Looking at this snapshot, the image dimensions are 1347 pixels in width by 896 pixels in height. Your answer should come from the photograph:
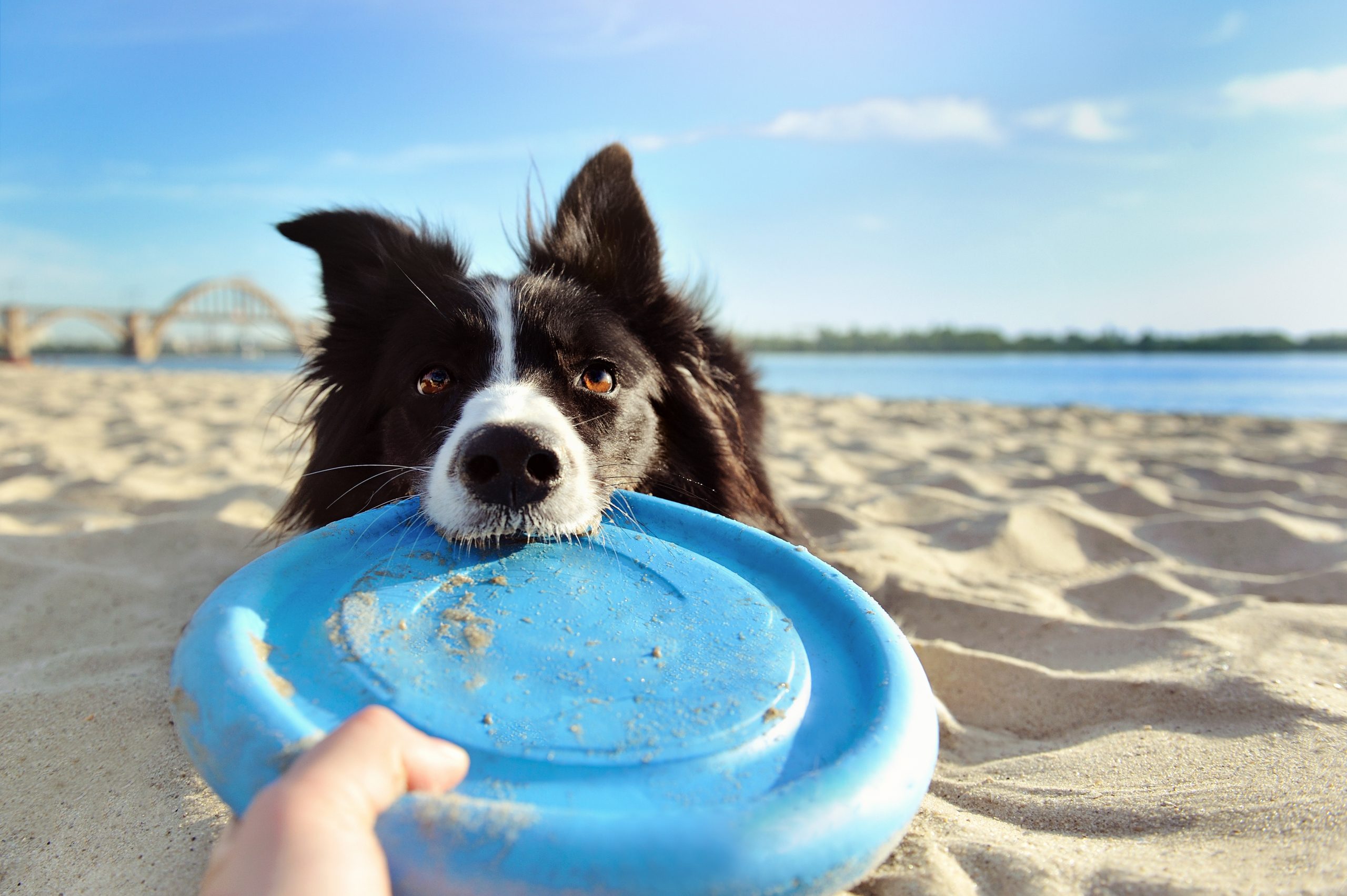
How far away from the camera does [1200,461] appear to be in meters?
6.93

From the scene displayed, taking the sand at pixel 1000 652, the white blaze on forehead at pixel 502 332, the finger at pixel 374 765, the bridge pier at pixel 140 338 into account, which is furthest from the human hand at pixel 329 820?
the bridge pier at pixel 140 338

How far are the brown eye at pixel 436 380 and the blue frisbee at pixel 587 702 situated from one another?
26.7 inches

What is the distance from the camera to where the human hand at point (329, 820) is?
1065mm

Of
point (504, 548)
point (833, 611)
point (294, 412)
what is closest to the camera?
point (833, 611)

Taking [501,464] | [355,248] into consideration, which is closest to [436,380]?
[501,464]

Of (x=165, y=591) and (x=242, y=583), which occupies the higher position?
(x=242, y=583)

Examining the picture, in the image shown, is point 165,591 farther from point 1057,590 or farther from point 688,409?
point 1057,590

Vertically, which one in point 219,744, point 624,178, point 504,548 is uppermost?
point 624,178

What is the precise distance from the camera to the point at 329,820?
111 centimetres

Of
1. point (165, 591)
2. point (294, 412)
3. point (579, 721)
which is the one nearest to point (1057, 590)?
point (579, 721)

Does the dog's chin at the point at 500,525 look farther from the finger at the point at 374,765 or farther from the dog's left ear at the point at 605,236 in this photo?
the dog's left ear at the point at 605,236

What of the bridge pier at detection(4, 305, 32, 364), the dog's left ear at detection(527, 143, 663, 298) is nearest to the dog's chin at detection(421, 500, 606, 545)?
the dog's left ear at detection(527, 143, 663, 298)

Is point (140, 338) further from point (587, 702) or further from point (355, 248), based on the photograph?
point (587, 702)

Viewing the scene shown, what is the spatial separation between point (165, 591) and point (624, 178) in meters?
2.32
